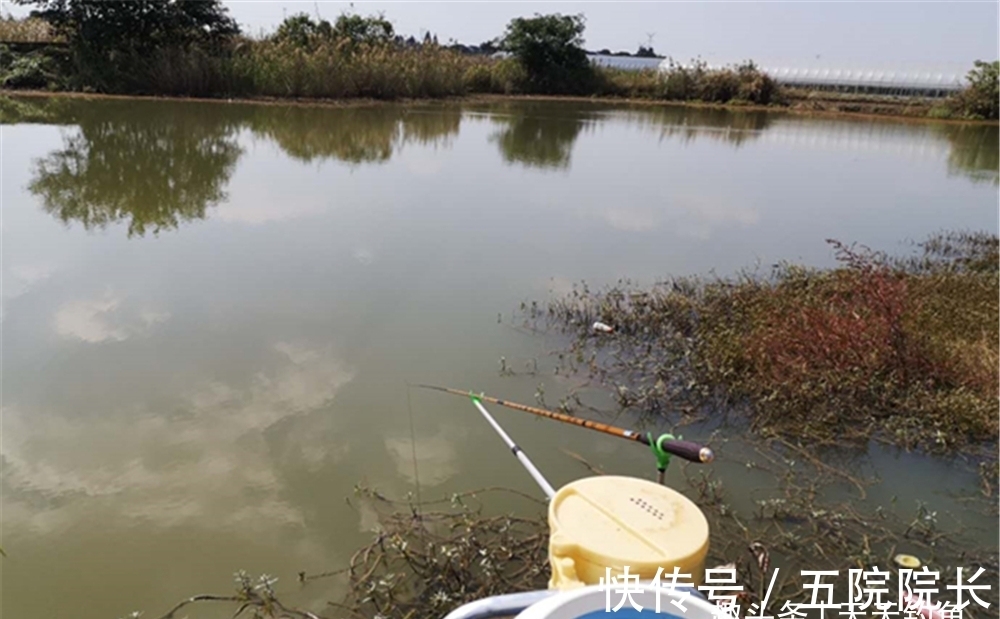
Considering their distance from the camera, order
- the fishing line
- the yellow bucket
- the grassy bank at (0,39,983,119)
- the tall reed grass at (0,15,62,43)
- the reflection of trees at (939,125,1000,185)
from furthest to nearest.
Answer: the tall reed grass at (0,15,62,43) < the grassy bank at (0,39,983,119) < the reflection of trees at (939,125,1000,185) < the fishing line < the yellow bucket

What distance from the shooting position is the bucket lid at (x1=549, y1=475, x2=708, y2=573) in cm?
127

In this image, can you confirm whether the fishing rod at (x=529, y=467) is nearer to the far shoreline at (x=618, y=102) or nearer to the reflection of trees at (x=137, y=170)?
the reflection of trees at (x=137, y=170)

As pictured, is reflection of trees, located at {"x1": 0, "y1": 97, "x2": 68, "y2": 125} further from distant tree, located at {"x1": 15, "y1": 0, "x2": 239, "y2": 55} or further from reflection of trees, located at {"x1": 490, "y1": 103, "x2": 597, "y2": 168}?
reflection of trees, located at {"x1": 490, "y1": 103, "x2": 597, "y2": 168}

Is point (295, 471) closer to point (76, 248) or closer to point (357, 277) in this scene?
point (357, 277)

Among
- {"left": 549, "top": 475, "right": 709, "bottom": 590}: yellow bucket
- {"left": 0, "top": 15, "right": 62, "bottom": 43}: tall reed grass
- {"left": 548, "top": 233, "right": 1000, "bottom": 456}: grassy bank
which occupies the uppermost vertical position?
{"left": 0, "top": 15, "right": 62, "bottom": 43}: tall reed grass

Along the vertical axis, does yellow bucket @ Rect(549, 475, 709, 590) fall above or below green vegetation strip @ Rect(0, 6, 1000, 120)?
below

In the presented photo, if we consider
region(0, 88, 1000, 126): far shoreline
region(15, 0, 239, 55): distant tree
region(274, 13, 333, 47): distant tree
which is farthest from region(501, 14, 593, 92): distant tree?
region(15, 0, 239, 55): distant tree

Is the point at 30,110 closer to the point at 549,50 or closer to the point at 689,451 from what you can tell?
the point at 689,451

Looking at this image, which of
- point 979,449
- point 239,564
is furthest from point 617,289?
point 239,564

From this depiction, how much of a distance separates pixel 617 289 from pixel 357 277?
5.59 ft

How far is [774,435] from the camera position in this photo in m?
2.91

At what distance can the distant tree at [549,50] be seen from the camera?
75.3 feet

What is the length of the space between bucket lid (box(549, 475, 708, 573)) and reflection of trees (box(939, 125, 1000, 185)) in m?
11.2

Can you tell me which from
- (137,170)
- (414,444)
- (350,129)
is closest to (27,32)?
(350,129)
